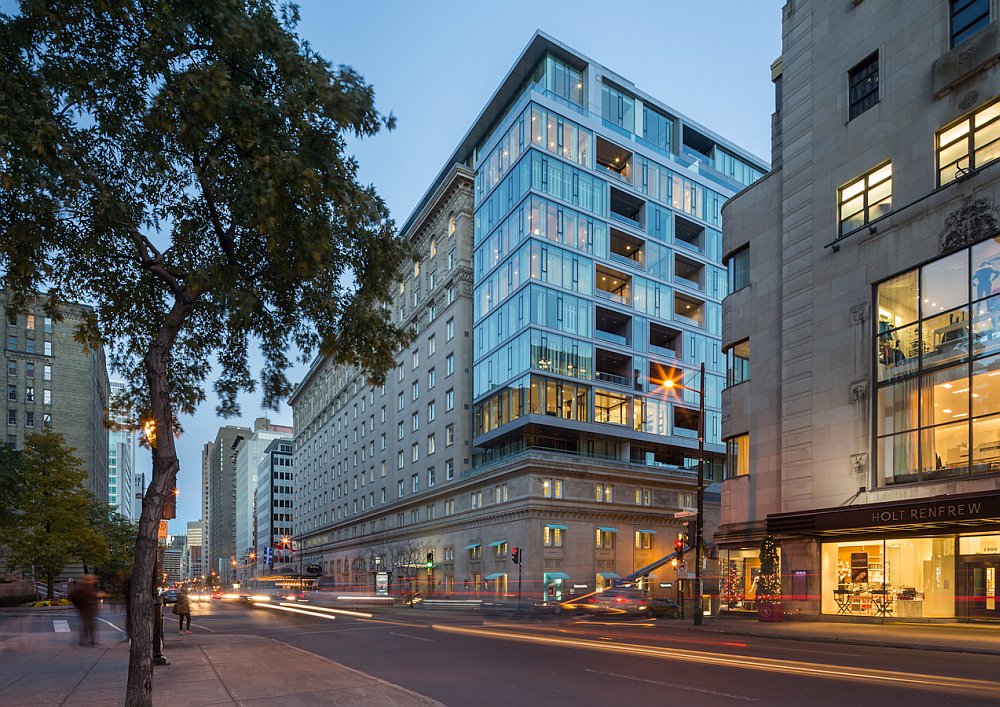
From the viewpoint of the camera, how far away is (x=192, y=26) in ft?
31.6

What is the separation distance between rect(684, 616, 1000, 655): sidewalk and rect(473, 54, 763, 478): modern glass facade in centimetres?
2923

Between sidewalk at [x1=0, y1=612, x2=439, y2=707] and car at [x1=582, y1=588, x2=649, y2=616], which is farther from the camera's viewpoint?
car at [x1=582, y1=588, x2=649, y2=616]

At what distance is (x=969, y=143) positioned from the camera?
25266mm

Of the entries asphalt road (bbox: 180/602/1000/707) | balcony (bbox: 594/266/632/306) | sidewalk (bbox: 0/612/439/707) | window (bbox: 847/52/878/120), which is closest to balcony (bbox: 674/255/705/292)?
balcony (bbox: 594/266/632/306)

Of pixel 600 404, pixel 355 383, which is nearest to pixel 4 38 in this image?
pixel 600 404

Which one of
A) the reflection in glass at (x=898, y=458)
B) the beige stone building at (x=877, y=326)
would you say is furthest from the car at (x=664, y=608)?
the reflection in glass at (x=898, y=458)

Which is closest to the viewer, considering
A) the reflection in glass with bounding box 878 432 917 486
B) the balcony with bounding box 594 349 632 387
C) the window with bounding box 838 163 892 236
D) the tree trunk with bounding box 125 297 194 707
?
the tree trunk with bounding box 125 297 194 707

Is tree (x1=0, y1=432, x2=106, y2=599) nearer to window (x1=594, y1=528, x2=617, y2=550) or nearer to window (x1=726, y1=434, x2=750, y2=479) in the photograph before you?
window (x1=594, y1=528, x2=617, y2=550)

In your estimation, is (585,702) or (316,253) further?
(585,702)

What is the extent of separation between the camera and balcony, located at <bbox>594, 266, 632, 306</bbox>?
6155cm

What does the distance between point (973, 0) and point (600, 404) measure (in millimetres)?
38684

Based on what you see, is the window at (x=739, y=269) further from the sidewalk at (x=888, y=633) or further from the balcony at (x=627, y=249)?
the balcony at (x=627, y=249)

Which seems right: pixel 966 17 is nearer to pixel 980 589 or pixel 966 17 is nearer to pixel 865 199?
pixel 865 199

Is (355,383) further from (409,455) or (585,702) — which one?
(585,702)
